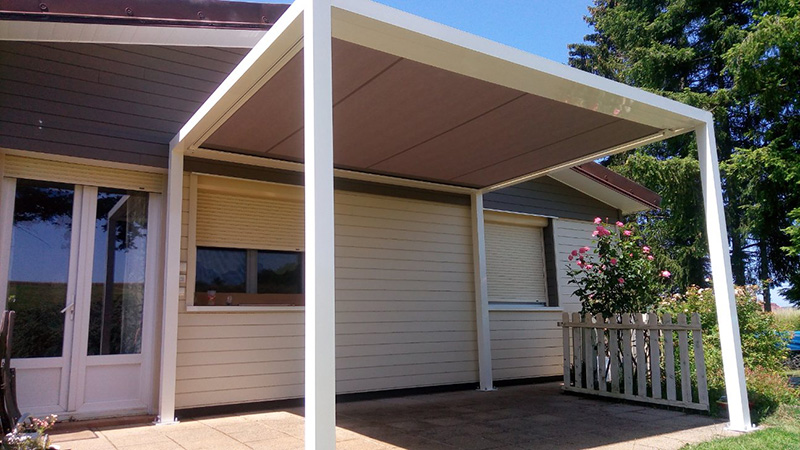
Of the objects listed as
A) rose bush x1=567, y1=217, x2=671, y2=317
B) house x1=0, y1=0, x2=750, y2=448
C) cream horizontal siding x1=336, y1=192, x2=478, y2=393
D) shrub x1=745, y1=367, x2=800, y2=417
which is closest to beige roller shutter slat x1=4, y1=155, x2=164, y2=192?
house x1=0, y1=0, x2=750, y2=448

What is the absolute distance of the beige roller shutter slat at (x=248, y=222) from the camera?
19.2 ft

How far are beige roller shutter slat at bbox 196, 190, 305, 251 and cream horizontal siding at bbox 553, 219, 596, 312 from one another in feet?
13.6

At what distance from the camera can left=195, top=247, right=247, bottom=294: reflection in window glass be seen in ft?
18.9

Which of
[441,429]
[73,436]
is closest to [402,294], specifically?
[441,429]

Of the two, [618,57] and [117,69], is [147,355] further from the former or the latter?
[618,57]

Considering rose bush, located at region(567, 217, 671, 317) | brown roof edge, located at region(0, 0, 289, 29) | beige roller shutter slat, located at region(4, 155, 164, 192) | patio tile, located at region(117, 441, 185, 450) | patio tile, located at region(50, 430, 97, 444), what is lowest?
patio tile, located at region(117, 441, 185, 450)

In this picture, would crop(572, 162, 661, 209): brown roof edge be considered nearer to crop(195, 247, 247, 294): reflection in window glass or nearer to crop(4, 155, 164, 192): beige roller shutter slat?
crop(195, 247, 247, 294): reflection in window glass

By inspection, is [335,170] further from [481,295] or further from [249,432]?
[249,432]

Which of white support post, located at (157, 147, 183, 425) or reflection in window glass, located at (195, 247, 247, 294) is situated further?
reflection in window glass, located at (195, 247, 247, 294)

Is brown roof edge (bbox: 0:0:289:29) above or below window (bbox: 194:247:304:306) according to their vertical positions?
above

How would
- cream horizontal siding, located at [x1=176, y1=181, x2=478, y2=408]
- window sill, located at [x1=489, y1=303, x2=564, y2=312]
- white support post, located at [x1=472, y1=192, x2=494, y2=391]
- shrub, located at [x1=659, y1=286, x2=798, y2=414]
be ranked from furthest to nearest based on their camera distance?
window sill, located at [x1=489, y1=303, x2=564, y2=312], white support post, located at [x1=472, y1=192, x2=494, y2=391], shrub, located at [x1=659, y1=286, x2=798, y2=414], cream horizontal siding, located at [x1=176, y1=181, x2=478, y2=408]

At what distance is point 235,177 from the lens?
19.4 feet

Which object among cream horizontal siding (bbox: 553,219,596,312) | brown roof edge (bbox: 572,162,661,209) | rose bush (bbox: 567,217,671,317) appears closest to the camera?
rose bush (bbox: 567,217,671,317)

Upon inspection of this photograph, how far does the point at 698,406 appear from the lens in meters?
5.36
